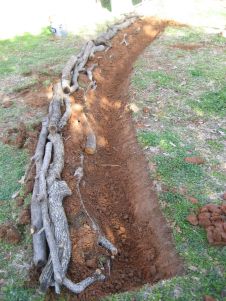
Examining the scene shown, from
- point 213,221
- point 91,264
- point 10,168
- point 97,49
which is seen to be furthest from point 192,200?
point 97,49

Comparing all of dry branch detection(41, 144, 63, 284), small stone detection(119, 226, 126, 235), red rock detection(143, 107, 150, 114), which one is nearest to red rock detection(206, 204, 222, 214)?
small stone detection(119, 226, 126, 235)

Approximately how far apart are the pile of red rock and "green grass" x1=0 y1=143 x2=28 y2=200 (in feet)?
14.2

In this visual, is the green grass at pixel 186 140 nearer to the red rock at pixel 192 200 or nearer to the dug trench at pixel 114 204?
the red rock at pixel 192 200

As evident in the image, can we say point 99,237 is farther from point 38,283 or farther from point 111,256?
point 38,283

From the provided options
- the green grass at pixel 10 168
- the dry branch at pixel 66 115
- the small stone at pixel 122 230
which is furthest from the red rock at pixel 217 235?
the dry branch at pixel 66 115

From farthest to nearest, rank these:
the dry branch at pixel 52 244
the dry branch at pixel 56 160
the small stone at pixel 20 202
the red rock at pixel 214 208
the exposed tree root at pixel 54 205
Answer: the dry branch at pixel 56 160
the small stone at pixel 20 202
the red rock at pixel 214 208
the exposed tree root at pixel 54 205
the dry branch at pixel 52 244

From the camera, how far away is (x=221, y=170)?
28.5 feet

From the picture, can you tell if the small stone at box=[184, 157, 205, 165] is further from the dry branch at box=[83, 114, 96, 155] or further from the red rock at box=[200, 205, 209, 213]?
the dry branch at box=[83, 114, 96, 155]

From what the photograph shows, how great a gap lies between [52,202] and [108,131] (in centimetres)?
394

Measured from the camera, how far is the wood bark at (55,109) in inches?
377

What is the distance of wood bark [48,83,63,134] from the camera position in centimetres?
959

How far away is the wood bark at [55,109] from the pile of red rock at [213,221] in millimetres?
4458

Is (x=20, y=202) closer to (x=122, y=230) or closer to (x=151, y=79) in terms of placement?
Answer: (x=122, y=230)

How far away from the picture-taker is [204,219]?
23.9 ft
